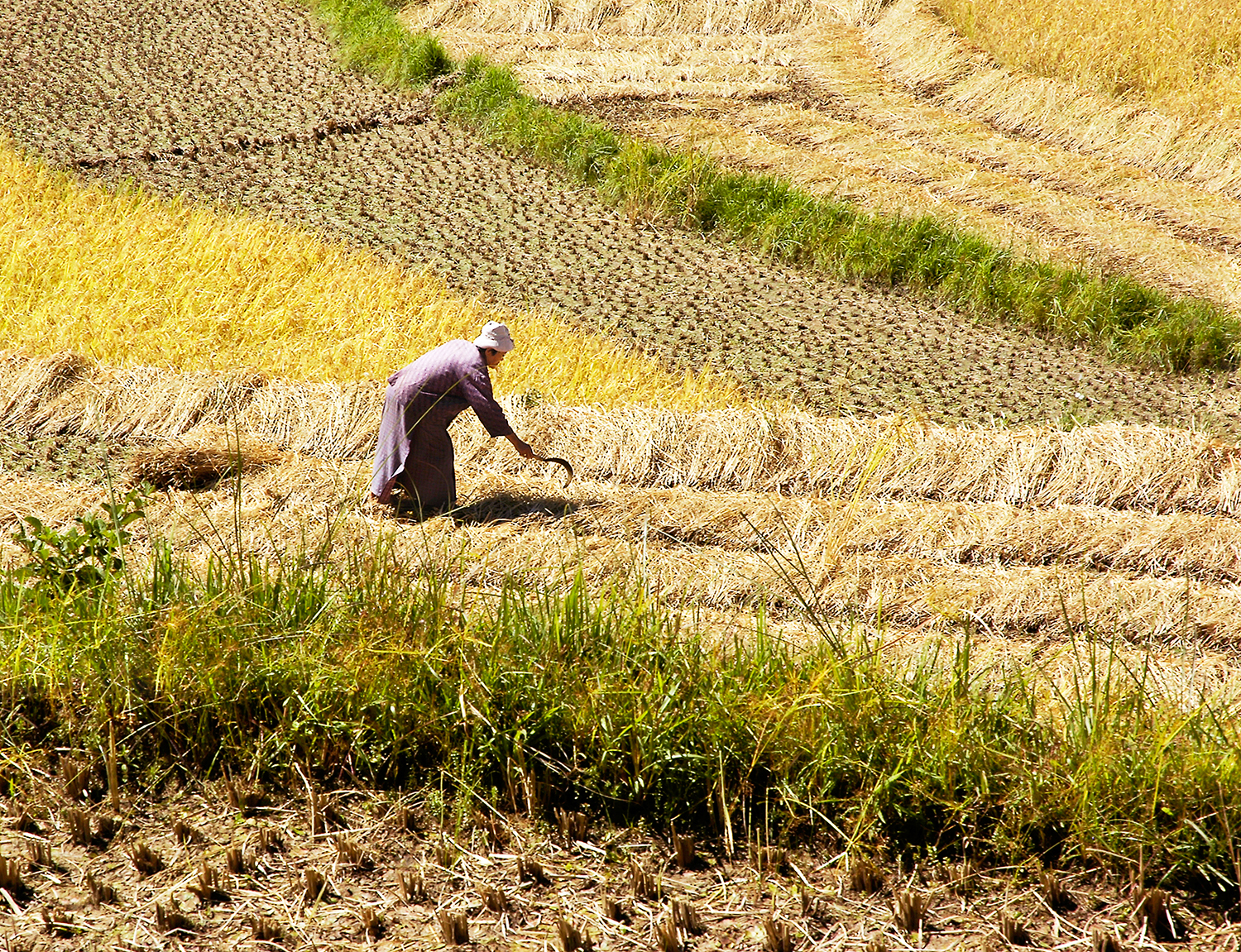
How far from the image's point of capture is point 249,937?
2.40m

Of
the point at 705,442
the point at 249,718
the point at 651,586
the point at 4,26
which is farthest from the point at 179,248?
the point at 4,26

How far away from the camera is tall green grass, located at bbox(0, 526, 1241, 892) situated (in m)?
2.62

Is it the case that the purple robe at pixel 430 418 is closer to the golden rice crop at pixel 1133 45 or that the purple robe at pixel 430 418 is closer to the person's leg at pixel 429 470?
the person's leg at pixel 429 470

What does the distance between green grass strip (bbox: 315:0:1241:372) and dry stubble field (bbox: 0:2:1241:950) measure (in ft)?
0.83

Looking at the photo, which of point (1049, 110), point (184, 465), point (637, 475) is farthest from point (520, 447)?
point (1049, 110)

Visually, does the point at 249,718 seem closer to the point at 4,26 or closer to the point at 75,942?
the point at 75,942

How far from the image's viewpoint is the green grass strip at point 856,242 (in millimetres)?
→ 8148

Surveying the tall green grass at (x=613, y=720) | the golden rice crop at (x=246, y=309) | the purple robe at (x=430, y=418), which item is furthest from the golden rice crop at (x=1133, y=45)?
the tall green grass at (x=613, y=720)

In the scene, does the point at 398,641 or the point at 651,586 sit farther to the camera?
the point at 651,586

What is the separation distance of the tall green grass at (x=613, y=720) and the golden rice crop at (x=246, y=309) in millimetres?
3367

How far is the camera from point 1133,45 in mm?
11922

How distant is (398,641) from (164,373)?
3.57 metres

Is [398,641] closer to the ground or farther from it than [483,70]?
closer to the ground

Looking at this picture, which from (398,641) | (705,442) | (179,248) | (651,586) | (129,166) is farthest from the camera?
(129,166)
